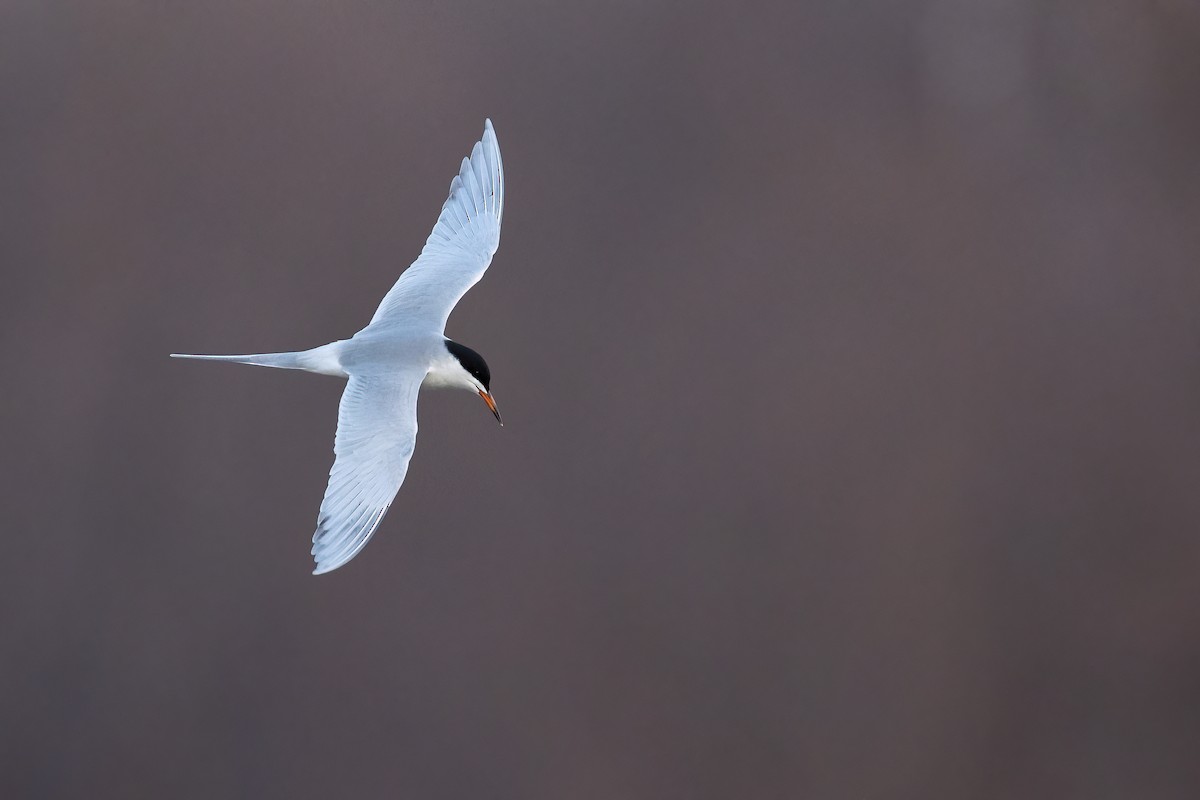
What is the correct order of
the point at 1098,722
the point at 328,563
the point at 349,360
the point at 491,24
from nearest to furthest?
the point at 328,563 < the point at 349,360 < the point at 1098,722 < the point at 491,24

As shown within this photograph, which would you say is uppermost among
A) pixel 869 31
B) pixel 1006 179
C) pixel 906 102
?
pixel 869 31

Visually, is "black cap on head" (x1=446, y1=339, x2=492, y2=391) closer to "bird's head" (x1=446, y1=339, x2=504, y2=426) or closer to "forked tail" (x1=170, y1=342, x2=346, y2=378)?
"bird's head" (x1=446, y1=339, x2=504, y2=426)

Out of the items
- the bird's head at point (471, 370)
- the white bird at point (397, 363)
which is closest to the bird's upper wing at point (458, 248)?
the white bird at point (397, 363)

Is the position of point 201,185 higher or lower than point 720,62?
lower

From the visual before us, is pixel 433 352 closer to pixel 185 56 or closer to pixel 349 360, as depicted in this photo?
pixel 349 360

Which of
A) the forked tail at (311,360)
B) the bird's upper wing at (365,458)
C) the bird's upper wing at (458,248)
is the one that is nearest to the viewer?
the bird's upper wing at (365,458)

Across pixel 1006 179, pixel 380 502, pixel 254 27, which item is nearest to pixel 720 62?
pixel 1006 179

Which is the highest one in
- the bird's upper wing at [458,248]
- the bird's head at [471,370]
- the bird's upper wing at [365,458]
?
the bird's upper wing at [458,248]

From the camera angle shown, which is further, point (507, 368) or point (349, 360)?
point (507, 368)

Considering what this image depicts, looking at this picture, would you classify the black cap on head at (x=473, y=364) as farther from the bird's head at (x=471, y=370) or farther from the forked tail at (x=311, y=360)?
the forked tail at (x=311, y=360)
